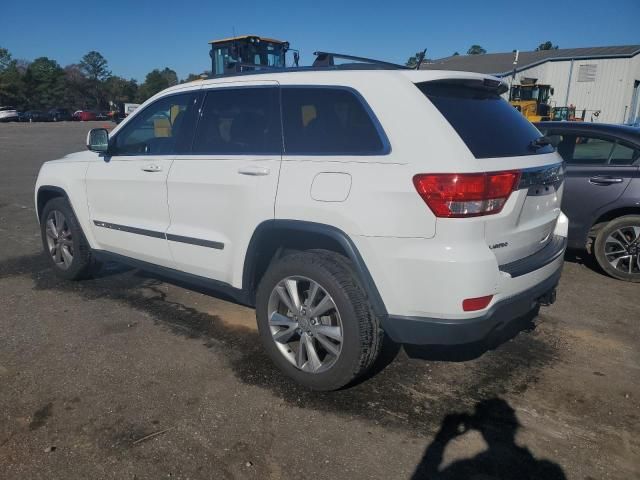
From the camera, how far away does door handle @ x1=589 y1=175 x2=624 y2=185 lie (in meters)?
5.06

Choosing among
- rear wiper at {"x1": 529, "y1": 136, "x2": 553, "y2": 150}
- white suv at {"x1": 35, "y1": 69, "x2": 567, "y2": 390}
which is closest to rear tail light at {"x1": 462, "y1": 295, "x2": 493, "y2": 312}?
white suv at {"x1": 35, "y1": 69, "x2": 567, "y2": 390}

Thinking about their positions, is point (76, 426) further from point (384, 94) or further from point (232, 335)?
point (384, 94)

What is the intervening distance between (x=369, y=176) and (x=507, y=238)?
0.80 meters

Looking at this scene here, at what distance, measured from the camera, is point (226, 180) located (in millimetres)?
3371

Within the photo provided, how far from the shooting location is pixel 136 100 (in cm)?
8881

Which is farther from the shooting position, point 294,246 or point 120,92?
point 120,92

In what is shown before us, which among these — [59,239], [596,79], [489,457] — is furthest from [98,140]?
[596,79]

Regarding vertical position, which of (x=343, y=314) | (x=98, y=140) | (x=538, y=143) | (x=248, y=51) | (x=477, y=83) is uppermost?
(x=248, y=51)

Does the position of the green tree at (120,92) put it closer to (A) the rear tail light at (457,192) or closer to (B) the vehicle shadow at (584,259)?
(B) the vehicle shadow at (584,259)

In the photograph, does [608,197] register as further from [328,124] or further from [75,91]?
[75,91]

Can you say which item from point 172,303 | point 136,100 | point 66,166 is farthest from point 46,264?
point 136,100

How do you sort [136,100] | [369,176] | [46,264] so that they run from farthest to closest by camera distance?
[136,100] < [46,264] < [369,176]

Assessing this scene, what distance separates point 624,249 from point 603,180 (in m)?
0.72

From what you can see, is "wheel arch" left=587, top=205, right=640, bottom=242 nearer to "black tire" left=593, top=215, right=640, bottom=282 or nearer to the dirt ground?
"black tire" left=593, top=215, right=640, bottom=282
